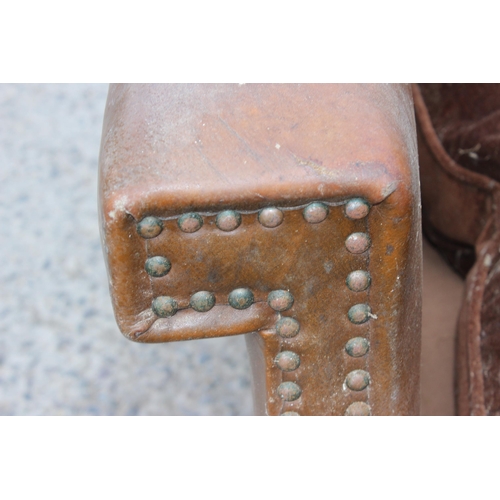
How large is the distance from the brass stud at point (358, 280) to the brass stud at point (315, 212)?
2.6 inches

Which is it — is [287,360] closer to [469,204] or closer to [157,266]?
[157,266]

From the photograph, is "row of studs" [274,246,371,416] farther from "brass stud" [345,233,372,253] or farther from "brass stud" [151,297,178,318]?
"brass stud" [151,297,178,318]

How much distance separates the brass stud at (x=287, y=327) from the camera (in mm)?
567

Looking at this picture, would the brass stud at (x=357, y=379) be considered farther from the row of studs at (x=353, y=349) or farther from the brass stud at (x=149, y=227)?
the brass stud at (x=149, y=227)

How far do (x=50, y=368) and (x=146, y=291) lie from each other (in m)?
0.61

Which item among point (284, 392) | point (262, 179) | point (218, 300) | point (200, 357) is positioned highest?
point (262, 179)

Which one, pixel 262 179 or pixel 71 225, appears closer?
pixel 262 179

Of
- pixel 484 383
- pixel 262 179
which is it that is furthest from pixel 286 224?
pixel 484 383

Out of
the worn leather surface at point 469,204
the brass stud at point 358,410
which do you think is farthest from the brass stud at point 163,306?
the worn leather surface at point 469,204

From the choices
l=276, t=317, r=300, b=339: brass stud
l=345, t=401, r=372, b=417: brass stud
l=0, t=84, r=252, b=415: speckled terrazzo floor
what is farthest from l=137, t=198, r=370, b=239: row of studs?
l=0, t=84, r=252, b=415: speckled terrazzo floor

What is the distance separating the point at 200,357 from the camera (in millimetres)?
1095

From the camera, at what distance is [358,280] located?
1.79ft

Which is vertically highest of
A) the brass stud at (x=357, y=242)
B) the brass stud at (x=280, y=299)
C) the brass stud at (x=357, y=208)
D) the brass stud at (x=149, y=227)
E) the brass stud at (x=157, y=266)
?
the brass stud at (x=357, y=208)

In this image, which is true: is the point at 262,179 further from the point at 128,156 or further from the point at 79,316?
the point at 79,316
